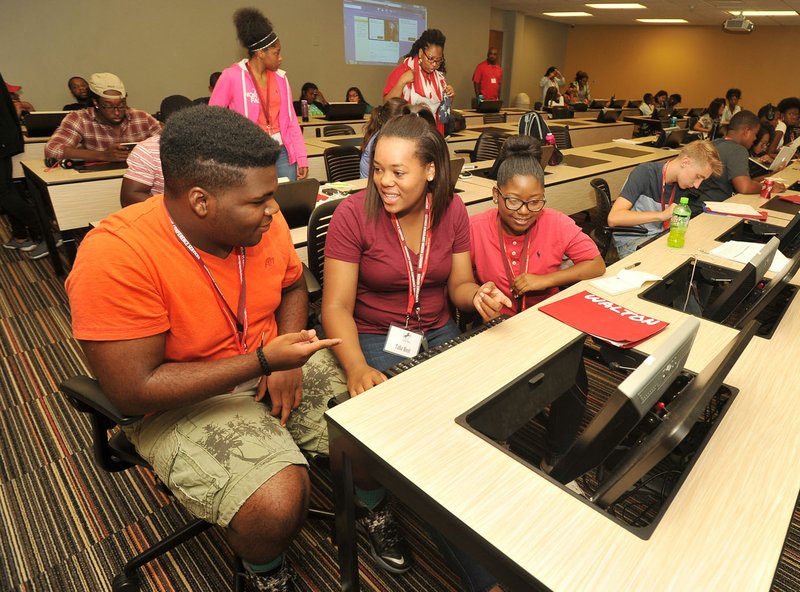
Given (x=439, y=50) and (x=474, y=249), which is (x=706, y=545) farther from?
(x=439, y=50)

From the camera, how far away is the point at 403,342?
1572mm

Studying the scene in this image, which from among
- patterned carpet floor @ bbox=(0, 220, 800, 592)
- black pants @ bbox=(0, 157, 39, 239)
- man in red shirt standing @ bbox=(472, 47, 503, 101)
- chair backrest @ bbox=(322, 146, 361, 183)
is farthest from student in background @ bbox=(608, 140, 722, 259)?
man in red shirt standing @ bbox=(472, 47, 503, 101)

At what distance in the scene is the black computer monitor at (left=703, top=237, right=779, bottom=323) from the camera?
132 centimetres

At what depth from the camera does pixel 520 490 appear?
873 millimetres

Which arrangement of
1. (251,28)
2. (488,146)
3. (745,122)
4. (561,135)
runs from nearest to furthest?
1. (251,28)
2. (745,122)
3. (488,146)
4. (561,135)

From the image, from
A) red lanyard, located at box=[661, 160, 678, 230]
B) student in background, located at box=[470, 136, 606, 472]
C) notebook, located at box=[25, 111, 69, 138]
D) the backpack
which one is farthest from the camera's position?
notebook, located at box=[25, 111, 69, 138]

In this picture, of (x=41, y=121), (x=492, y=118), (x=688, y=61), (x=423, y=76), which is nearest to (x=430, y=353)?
(x=423, y=76)

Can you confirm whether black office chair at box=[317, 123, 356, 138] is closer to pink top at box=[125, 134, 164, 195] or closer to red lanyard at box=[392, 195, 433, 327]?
pink top at box=[125, 134, 164, 195]

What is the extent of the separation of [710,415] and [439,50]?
3497 millimetres

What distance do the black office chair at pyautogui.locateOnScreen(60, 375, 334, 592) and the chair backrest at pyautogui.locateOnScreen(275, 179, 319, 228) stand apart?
3.82 feet

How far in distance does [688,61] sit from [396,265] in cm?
1554

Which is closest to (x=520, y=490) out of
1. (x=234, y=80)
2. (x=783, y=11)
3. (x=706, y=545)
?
(x=706, y=545)

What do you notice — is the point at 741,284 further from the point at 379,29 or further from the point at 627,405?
the point at 379,29

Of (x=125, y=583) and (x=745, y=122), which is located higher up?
Result: (x=745, y=122)
